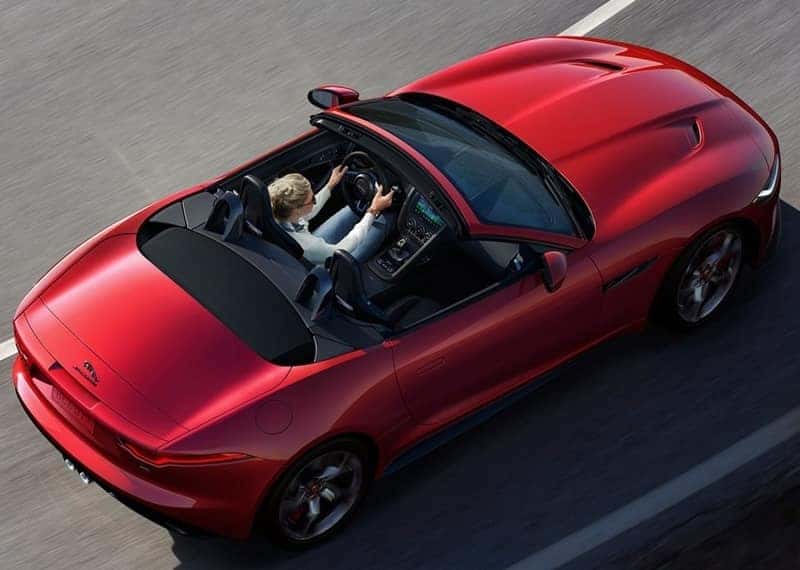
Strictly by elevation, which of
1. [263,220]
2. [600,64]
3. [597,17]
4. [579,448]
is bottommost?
[579,448]

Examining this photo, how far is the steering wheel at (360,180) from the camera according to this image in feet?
24.2

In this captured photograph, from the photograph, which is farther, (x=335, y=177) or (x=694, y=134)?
(x=694, y=134)

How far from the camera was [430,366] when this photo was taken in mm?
6516

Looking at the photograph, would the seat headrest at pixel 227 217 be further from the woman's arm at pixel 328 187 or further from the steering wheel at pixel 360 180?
the steering wheel at pixel 360 180

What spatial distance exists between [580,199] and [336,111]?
147cm

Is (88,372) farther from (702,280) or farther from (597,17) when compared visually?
(597,17)

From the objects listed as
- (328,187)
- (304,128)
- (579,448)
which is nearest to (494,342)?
(579,448)

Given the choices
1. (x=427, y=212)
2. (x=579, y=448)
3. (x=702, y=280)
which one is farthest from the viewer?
(x=702, y=280)

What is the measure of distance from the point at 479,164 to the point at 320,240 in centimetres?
94

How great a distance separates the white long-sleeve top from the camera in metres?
6.88

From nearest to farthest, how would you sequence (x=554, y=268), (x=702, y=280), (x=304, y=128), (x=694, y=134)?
(x=554, y=268)
(x=702, y=280)
(x=694, y=134)
(x=304, y=128)

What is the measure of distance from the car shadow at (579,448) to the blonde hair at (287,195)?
5.00 ft

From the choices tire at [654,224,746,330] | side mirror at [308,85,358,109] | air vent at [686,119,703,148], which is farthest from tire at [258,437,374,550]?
air vent at [686,119,703,148]

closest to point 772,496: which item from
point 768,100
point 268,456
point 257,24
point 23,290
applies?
point 268,456
